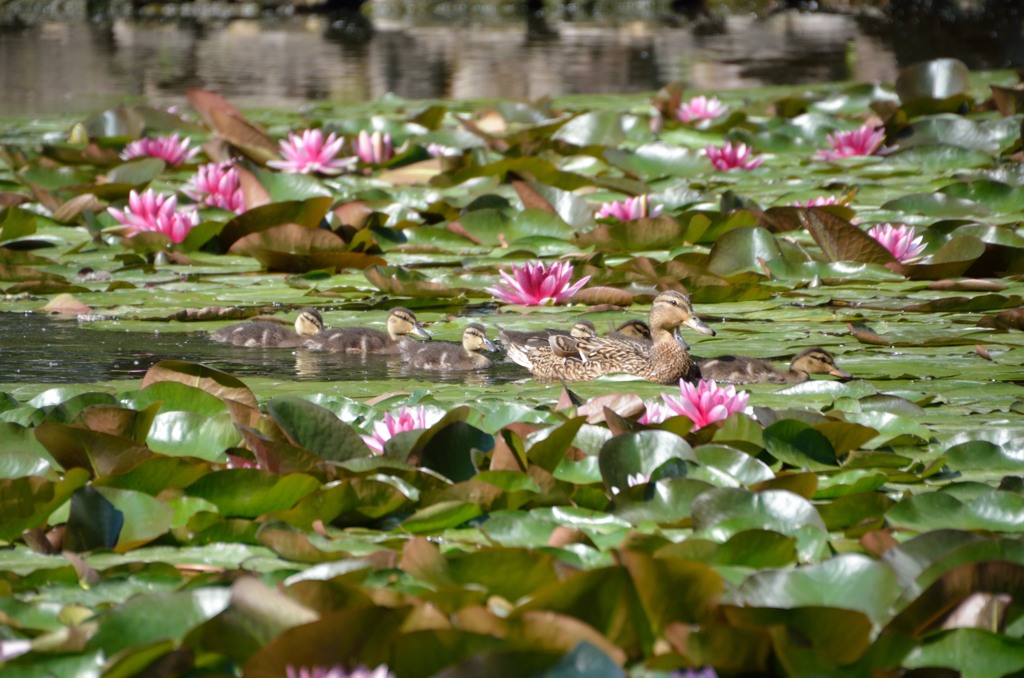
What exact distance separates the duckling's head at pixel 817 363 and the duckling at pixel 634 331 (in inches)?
45.7

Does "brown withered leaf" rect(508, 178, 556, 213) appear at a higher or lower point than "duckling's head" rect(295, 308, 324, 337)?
higher

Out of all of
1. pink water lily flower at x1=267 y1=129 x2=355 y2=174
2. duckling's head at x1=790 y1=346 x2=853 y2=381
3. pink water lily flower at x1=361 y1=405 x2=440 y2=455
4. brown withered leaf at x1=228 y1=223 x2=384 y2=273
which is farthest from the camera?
pink water lily flower at x1=267 y1=129 x2=355 y2=174

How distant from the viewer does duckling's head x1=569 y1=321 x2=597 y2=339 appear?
5.49 meters

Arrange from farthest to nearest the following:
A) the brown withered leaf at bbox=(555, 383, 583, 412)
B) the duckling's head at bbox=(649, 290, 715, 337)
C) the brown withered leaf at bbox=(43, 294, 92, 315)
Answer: the brown withered leaf at bbox=(43, 294, 92, 315), the duckling's head at bbox=(649, 290, 715, 337), the brown withered leaf at bbox=(555, 383, 583, 412)

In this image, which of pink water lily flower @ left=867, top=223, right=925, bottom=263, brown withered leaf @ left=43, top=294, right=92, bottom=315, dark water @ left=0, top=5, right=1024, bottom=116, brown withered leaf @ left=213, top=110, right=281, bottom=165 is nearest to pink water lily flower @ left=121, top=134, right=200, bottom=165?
brown withered leaf @ left=213, top=110, right=281, bottom=165

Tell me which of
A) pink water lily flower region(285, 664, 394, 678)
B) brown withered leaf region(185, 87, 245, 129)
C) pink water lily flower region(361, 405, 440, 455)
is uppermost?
pink water lily flower region(285, 664, 394, 678)

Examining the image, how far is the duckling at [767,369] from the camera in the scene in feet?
14.8

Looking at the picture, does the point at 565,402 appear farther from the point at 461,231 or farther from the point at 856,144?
the point at 856,144

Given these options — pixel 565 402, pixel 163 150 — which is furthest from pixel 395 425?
pixel 163 150

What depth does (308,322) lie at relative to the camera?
5570mm

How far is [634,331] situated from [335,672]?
381 centimetres

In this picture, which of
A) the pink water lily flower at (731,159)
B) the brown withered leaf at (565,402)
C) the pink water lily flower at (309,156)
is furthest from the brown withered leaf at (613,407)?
the pink water lily flower at (731,159)

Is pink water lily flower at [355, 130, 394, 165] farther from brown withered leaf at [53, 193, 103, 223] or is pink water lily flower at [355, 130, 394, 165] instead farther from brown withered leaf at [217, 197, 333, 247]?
brown withered leaf at [217, 197, 333, 247]

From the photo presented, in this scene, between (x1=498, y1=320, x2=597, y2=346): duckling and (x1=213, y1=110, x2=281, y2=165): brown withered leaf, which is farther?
(x1=213, y1=110, x2=281, y2=165): brown withered leaf
